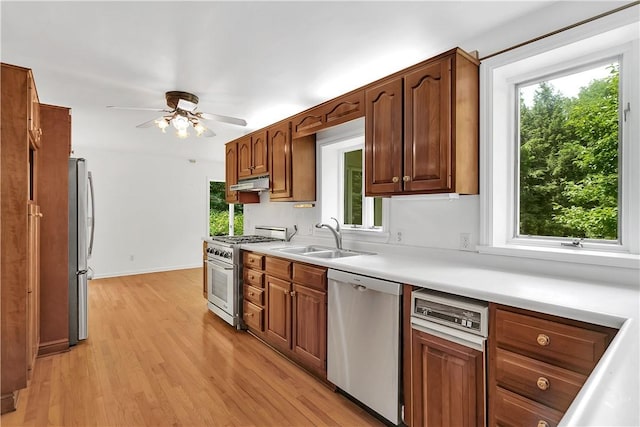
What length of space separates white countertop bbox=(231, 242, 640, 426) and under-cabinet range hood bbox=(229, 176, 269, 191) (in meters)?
1.24

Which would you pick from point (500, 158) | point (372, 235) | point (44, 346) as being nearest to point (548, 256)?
point (500, 158)

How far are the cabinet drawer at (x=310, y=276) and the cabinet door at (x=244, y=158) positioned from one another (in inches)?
75.1

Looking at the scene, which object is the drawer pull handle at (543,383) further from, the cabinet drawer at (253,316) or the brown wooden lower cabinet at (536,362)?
the cabinet drawer at (253,316)

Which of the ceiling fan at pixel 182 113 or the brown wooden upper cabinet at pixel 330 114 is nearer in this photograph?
the brown wooden upper cabinet at pixel 330 114

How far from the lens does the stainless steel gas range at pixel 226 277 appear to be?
134 inches

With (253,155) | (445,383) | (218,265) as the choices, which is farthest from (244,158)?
(445,383)

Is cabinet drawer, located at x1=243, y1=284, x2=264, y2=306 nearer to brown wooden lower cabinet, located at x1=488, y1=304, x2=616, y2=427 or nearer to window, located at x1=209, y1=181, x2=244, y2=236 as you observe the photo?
brown wooden lower cabinet, located at x1=488, y1=304, x2=616, y2=427

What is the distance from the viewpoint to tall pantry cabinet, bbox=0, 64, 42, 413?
6.62 feet

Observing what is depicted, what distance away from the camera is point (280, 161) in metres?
3.53

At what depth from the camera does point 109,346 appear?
2.99m

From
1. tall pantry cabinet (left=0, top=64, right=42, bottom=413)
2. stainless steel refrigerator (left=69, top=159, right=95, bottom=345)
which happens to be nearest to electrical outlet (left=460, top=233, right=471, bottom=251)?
tall pantry cabinet (left=0, top=64, right=42, bottom=413)

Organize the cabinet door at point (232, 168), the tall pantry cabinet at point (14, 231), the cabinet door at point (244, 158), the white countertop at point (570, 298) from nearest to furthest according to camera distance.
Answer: the white countertop at point (570, 298) → the tall pantry cabinet at point (14, 231) → the cabinet door at point (244, 158) → the cabinet door at point (232, 168)

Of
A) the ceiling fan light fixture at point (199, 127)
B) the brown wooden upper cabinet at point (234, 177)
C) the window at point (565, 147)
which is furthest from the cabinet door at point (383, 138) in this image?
the brown wooden upper cabinet at point (234, 177)

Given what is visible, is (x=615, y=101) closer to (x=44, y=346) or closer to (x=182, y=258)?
(x=44, y=346)
